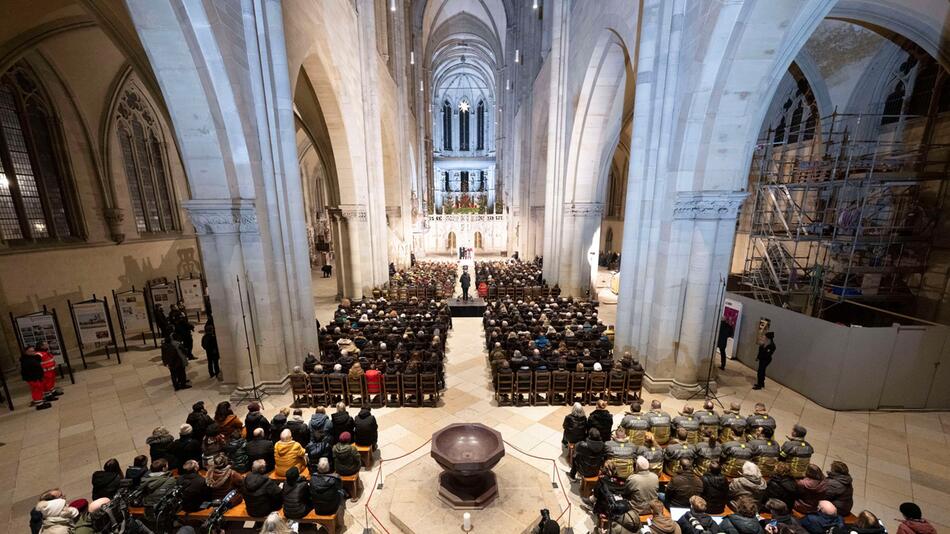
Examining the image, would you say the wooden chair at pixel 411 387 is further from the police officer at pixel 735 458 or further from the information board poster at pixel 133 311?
the information board poster at pixel 133 311

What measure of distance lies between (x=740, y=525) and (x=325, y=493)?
4872 mm

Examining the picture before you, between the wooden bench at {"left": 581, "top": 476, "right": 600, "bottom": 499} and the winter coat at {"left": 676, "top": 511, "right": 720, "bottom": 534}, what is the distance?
4.78ft

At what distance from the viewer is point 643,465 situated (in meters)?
4.75

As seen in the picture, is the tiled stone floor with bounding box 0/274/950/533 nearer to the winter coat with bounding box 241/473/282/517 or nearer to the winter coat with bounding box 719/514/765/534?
the winter coat with bounding box 241/473/282/517

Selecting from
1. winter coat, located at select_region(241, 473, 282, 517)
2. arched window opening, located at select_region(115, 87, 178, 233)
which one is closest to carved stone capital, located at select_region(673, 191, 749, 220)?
winter coat, located at select_region(241, 473, 282, 517)

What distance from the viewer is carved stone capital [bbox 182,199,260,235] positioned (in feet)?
25.1

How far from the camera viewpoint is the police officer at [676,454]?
17.4 feet

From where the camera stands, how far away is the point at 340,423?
6023 millimetres

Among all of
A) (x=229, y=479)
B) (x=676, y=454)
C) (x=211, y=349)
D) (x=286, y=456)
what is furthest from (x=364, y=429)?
(x=211, y=349)

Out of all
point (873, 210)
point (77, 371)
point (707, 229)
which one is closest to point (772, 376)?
point (707, 229)

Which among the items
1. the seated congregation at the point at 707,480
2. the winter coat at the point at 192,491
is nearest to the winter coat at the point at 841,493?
the seated congregation at the point at 707,480

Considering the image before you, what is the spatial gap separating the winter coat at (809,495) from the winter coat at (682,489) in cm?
125

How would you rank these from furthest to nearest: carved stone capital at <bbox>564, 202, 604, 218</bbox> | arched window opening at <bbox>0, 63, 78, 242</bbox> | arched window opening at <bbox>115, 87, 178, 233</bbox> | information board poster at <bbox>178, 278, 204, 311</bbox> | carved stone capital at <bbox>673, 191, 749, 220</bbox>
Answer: carved stone capital at <bbox>564, 202, 604, 218</bbox> < arched window opening at <bbox>115, 87, 178, 233</bbox> < information board poster at <bbox>178, 278, 204, 311</bbox> < arched window opening at <bbox>0, 63, 78, 242</bbox> < carved stone capital at <bbox>673, 191, 749, 220</bbox>

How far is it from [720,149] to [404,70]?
2574 cm
